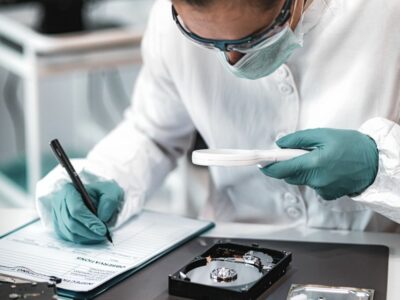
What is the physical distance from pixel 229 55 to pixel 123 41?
1.25m

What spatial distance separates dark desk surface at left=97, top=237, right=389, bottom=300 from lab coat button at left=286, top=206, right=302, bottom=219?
19 centimetres

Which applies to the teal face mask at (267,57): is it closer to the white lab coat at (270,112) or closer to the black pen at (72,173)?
the white lab coat at (270,112)

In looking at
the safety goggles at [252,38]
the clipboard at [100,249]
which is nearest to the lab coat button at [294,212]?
the clipboard at [100,249]

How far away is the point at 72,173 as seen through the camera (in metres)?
1.34

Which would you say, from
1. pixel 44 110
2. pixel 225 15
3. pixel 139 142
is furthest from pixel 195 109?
pixel 44 110

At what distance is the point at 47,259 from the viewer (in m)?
1.24

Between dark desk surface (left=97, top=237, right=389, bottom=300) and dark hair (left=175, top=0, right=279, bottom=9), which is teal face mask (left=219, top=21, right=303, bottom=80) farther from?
dark desk surface (left=97, top=237, right=389, bottom=300)

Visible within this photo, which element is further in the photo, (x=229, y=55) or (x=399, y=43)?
(x=399, y=43)

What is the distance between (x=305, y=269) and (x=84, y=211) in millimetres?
359

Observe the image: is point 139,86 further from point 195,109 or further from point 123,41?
point 123,41

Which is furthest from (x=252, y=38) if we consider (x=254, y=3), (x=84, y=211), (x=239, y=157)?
(x=84, y=211)

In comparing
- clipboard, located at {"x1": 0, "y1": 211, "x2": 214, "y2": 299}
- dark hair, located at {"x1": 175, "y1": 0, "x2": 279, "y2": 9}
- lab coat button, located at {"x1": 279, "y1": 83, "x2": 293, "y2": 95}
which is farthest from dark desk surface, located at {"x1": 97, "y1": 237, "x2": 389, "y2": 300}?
dark hair, located at {"x1": 175, "y1": 0, "x2": 279, "y2": 9}

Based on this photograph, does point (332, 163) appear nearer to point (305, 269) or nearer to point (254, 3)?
point (305, 269)

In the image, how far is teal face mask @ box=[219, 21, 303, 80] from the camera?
49.0 inches
